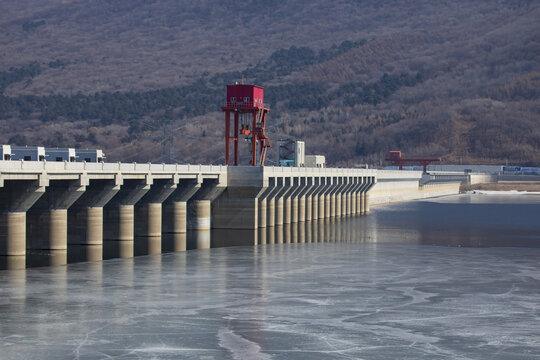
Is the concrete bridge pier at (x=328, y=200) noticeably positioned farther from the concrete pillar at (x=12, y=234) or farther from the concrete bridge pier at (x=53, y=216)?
the concrete pillar at (x=12, y=234)

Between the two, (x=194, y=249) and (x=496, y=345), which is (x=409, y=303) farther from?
(x=194, y=249)

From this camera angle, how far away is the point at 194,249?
7662 cm

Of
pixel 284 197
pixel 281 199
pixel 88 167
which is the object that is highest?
pixel 88 167

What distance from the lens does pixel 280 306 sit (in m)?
45.0

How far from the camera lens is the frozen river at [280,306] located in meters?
36.3

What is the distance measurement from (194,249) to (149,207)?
7271 millimetres

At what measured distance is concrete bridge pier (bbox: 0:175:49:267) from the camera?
60.2m

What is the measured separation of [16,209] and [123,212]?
16278 millimetres

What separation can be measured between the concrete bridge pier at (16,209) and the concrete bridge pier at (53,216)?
4.30 m

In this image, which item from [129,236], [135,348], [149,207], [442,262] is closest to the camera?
[135,348]

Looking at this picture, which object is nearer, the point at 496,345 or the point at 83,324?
the point at 496,345

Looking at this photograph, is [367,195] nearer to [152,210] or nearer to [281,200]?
[281,200]

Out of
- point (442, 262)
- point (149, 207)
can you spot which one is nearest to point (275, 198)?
point (149, 207)

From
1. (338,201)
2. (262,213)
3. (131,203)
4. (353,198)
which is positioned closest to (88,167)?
(131,203)
